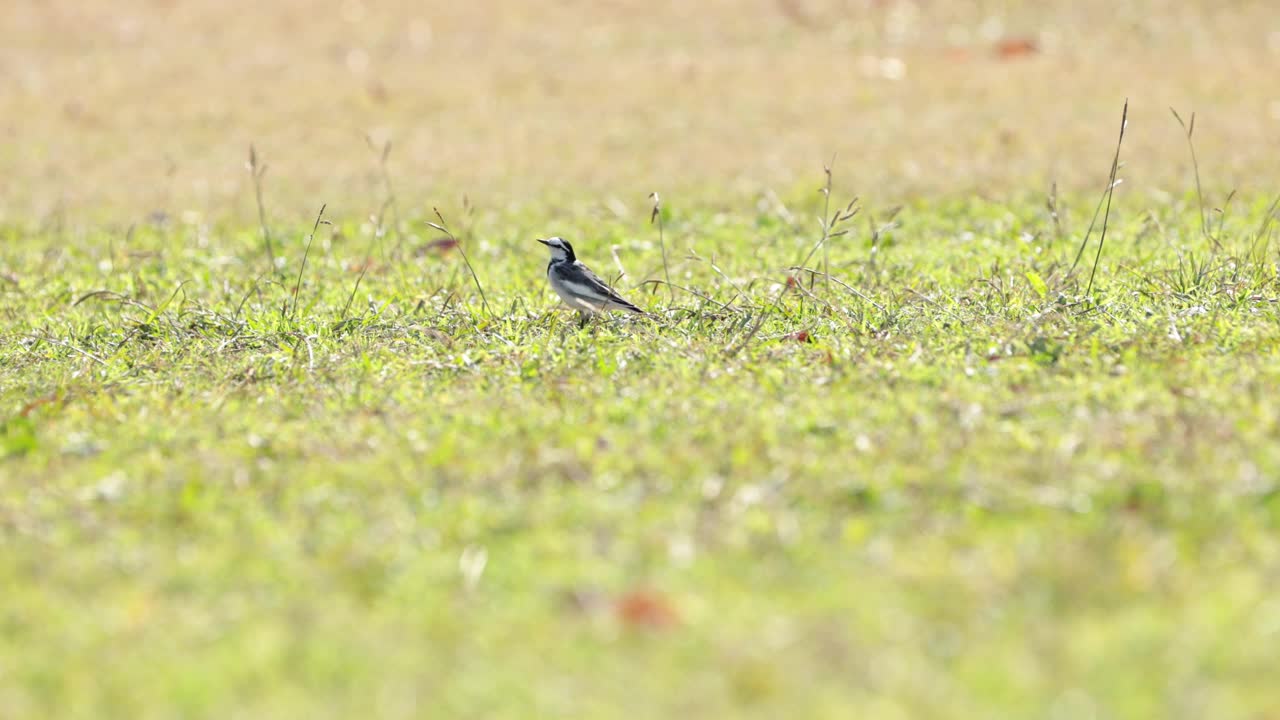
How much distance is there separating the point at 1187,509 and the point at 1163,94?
44.8 feet

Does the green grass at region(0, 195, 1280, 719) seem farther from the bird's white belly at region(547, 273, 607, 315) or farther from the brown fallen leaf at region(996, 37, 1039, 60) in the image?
the brown fallen leaf at region(996, 37, 1039, 60)

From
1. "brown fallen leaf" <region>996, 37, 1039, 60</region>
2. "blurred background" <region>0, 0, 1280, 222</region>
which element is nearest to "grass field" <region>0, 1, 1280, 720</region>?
"blurred background" <region>0, 0, 1280, 222</region>

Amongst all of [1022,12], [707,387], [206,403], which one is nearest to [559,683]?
[707,387]

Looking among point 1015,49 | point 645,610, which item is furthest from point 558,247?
point 1015,49

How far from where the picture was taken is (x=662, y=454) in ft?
18.9

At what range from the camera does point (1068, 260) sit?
9.82 metres

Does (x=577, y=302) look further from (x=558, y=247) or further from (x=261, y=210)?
(x=261, y=210)

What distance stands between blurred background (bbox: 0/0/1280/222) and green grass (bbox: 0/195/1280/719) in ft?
17.3

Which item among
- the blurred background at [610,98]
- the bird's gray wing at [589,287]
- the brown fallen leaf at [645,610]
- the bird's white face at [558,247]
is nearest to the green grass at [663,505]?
the brown fallen leaf at [645,610]

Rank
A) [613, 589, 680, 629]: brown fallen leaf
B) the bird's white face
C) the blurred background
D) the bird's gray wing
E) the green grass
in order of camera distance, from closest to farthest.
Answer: the green grass → [613, 589, 680, 629]: brown fallen leaf → the bird's gray wing → the bird's white face → the blurred background

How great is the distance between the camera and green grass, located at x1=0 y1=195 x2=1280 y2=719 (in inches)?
162

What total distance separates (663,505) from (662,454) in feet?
1.65

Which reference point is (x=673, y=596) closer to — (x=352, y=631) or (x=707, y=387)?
Answer: (x=352, y=631)

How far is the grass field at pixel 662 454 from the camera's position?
4176 millimetres
